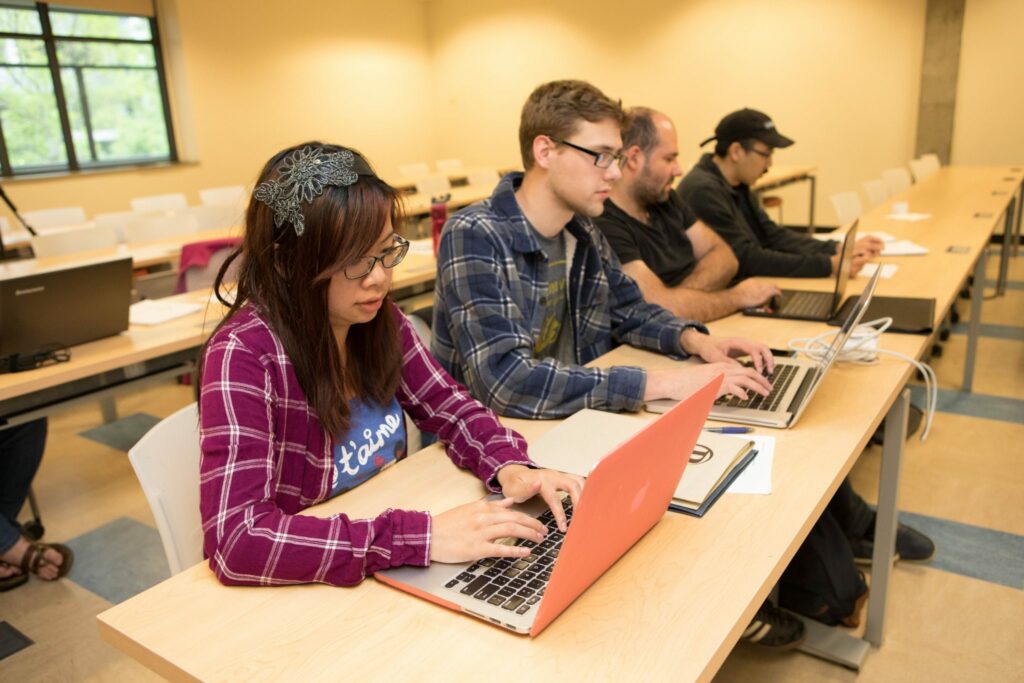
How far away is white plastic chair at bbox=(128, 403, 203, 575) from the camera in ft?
3.88

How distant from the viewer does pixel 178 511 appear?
4.03ft

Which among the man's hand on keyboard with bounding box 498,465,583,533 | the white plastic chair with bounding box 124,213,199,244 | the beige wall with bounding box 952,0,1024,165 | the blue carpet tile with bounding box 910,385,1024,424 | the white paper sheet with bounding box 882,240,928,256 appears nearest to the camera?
the man's hand on keyboard with bounding box 498,465,583,533

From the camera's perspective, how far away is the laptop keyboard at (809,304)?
212cm

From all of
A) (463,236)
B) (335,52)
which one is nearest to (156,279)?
(463,236)

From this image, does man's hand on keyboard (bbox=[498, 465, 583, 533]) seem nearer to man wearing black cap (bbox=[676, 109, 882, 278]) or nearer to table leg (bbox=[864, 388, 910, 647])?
table leg (bbox=[864, 388, 910, 647])

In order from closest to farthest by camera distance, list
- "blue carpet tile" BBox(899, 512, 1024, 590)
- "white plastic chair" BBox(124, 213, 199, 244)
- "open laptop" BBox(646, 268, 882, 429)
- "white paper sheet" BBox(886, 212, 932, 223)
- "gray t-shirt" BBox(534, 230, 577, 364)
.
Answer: "open laptop" BBox(646, 268, 882, 429)
"gray t-shirt" BBox(534, 230, 577, 364)
"blue carpet tile" BBox(899, 512, 1024, 590)
"white paper sheet" BBox(886, 212, 932, 223)
"white plastic chair" BBox(124, 213, 199, 244)

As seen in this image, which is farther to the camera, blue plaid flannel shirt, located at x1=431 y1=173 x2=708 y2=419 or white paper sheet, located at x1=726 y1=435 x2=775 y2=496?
blue plaid flannel shirt, located at x1=431 y1=173 x2=708 y2=419

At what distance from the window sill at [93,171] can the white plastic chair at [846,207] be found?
5.91 meters

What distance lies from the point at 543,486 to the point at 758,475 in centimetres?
37

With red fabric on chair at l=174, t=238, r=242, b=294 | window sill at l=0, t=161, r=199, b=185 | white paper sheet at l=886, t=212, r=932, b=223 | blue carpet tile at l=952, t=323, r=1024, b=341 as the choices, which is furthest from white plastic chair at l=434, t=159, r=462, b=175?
blue carpet tile at l=952, t=323, r=1024, b=341

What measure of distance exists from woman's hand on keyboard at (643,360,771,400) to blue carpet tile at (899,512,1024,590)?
1.07 m

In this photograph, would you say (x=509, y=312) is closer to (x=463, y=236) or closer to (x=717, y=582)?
(x=463, y=236)

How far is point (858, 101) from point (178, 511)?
7.20m

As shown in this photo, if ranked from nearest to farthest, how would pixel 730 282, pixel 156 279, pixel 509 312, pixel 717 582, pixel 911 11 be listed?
pixel 717 582
pixel 509 312
pixel 730 282
pixel 156 279
pixel 911 11
